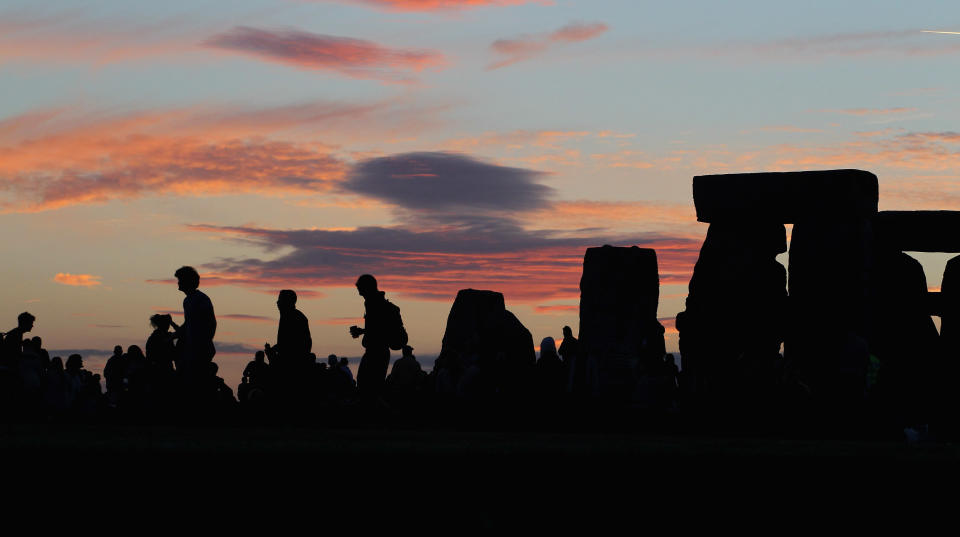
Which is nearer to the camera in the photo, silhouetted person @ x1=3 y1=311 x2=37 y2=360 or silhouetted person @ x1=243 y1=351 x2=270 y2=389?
silhouetted person @ x1=3 y1=311 x2=37 y2=360

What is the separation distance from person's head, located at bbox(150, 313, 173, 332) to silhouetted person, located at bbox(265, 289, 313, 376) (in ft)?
3.61

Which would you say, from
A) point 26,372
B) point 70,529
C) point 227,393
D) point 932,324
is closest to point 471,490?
point 70,529

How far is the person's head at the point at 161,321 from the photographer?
13477 mm

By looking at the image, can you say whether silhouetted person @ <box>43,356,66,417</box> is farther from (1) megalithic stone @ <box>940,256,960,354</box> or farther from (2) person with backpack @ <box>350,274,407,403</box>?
(1) megalithic stone @ <box>940,256,960,354</box>

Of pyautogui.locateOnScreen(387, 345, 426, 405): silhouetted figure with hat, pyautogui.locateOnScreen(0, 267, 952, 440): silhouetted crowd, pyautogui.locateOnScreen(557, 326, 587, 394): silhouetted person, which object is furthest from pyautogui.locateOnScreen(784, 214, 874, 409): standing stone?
pyautogui.locateOnScreen(387, 345, 426, 405): silhouetted figure with hat

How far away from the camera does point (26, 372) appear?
1284cm

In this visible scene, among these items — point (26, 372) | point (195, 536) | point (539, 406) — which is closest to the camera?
point (195, 536)

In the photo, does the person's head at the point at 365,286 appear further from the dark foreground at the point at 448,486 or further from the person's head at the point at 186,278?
the dark foreground at the point at 448,486

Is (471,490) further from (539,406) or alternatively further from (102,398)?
(102,398)

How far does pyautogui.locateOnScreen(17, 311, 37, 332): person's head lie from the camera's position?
13.1 meters

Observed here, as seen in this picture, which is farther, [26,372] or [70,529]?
[26,372]

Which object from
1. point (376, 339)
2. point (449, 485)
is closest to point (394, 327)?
point (376, 339)

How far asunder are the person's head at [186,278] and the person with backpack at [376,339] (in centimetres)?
186

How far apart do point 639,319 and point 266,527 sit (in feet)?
62.0
